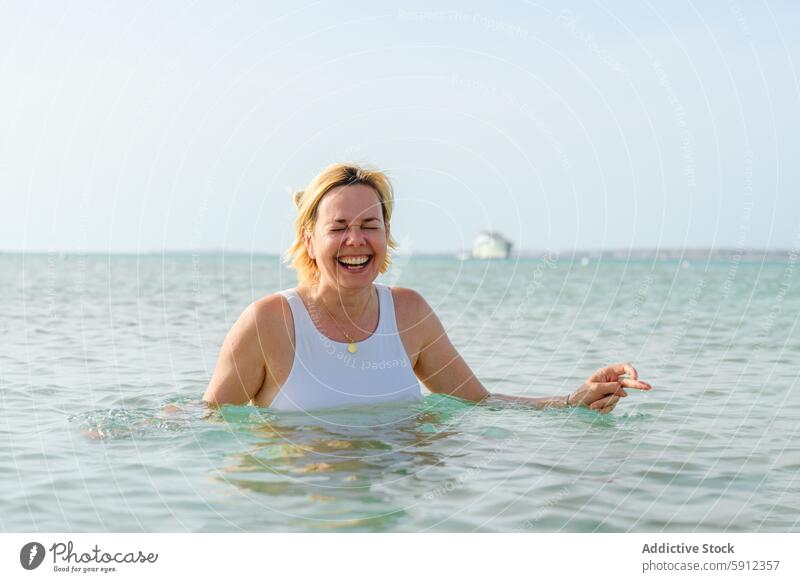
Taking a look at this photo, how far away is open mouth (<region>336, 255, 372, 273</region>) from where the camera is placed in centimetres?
603

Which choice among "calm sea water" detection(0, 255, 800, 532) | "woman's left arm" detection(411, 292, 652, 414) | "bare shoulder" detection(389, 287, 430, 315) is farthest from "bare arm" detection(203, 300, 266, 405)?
"woman's left arm" detection(411, 292, 652, 414)

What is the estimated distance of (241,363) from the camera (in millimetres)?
5910

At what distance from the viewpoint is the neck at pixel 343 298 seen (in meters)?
6.20

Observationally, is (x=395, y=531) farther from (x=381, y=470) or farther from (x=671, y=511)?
(x=671, y=511)

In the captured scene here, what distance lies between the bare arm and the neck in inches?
17.2

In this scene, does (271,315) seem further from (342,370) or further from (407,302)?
(407,302)

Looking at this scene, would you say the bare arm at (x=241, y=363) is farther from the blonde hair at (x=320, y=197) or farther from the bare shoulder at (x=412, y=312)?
the bare shoulder at (x=412, y=312)

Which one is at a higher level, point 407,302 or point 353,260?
point 353,260

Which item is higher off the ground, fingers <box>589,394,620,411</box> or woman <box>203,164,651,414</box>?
woman <box>203,164,651,414</box>
